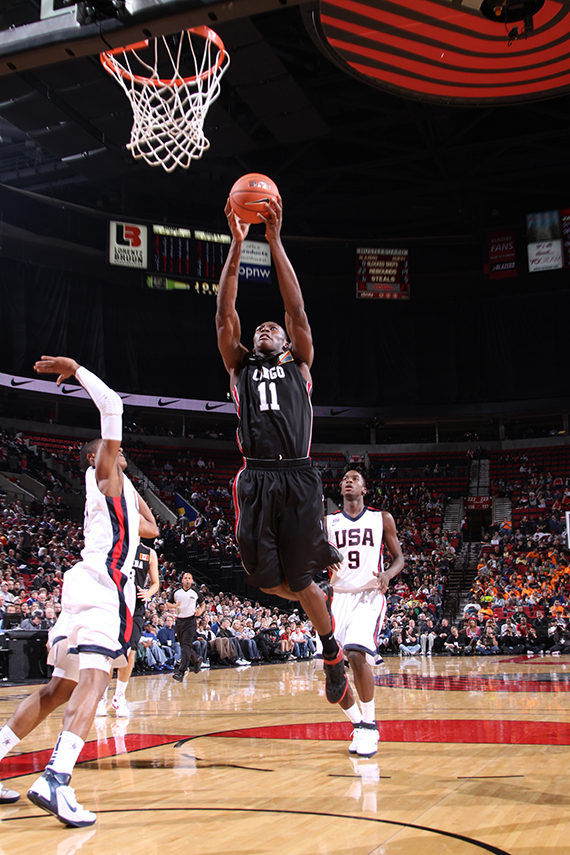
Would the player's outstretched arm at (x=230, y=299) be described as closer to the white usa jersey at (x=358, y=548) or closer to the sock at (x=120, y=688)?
the white usa jersey at (x=358, y=548)

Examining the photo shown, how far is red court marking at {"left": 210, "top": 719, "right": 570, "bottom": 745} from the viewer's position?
5.35 m

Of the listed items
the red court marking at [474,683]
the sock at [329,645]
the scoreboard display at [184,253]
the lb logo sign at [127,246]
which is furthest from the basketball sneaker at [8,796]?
the scoreboard display at [184,253]

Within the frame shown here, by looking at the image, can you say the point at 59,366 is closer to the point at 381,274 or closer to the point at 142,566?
the point at 142,566

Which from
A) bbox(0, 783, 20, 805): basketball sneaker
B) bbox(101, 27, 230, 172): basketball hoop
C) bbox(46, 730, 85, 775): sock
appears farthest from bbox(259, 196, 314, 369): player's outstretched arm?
bbox(101, 27, 230, 172): basketball hoop

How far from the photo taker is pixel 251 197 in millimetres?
4270

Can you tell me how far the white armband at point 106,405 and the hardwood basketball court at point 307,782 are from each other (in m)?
1.72

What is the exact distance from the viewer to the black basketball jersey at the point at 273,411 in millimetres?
4281

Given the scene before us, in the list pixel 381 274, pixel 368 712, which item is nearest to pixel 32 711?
pixel 368 712

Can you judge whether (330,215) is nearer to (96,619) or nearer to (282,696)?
(282,696)

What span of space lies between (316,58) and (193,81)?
33.5 feet

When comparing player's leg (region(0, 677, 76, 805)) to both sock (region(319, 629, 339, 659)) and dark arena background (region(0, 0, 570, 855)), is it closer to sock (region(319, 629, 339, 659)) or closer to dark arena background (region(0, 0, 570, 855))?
dark arena background (region(0, 0, 570, 855))

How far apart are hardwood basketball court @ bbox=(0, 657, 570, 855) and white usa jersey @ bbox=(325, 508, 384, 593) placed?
111 cm

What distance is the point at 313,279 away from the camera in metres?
31.5

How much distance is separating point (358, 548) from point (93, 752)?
2.29m
